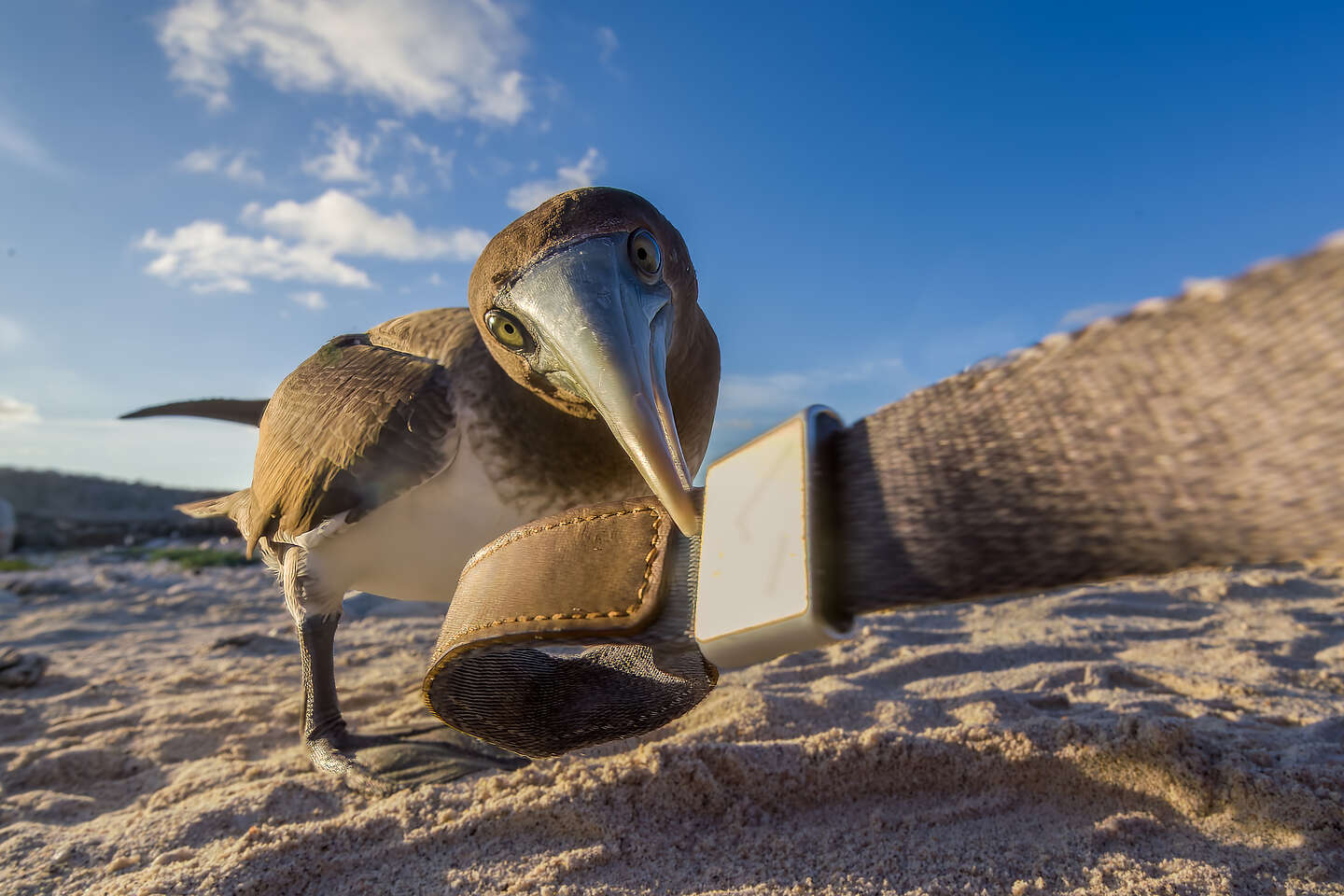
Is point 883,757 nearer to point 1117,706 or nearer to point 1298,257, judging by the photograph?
point 1117,706

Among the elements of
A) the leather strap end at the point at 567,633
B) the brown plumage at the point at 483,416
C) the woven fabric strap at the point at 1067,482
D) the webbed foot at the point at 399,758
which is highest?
the brown plumage at the point at 483,416

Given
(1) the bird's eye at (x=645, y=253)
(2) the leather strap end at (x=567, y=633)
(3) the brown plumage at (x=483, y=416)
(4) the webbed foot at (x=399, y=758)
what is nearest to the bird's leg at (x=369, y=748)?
(4) the webbed foot at (x=399, y=758)

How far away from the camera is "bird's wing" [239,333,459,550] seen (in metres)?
2.07

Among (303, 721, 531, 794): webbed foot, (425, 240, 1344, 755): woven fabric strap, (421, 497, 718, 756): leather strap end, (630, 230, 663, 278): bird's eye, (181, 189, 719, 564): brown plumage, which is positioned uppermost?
(630, 230, 663, 278): bird's eye

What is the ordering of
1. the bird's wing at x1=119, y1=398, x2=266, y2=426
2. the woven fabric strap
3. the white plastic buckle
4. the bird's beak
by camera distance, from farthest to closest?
the bird's wing at x1=119, y1=398, x2=266, y2=426, the bird's beak, the white plastic buckle, the woven fabric strap

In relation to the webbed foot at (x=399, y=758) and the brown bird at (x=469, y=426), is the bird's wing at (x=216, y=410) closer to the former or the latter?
the brown bird at (x=469, y=426)

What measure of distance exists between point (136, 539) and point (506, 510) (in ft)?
47.7

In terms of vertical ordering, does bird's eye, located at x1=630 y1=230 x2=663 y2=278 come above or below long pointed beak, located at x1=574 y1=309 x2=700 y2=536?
above

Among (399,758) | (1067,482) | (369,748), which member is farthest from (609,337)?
(369,748)

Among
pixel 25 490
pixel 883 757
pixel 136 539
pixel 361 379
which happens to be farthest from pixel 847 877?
pixel 25 490

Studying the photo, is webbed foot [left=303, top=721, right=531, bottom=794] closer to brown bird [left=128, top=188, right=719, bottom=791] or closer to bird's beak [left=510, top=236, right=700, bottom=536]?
brown bird [left=128, top=188, right=719, bottom=791]

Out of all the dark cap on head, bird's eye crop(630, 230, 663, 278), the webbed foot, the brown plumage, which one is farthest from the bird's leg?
bird's eye crop(630, 230, 663, 278)

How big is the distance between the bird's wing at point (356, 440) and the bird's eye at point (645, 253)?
2.35 ft

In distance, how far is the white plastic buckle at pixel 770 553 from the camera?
84cm
